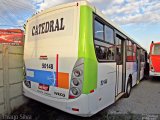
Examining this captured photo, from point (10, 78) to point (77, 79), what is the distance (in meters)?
2.26

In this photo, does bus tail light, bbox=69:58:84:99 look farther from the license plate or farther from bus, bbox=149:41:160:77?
bus, bbox=149:41:160:77

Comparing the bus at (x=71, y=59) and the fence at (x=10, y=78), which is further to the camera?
the fence at (x=10, y=78)

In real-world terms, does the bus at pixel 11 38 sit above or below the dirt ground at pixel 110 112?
above

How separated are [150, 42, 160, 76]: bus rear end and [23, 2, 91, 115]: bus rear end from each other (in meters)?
9.40

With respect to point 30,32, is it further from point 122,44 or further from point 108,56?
point 122,44

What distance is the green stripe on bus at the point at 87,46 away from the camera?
3826 millimetres

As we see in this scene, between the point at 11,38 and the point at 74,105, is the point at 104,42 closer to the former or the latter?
the point at 74,105

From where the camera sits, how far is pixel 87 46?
3.84 m

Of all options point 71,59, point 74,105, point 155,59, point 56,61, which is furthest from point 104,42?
point 155,59

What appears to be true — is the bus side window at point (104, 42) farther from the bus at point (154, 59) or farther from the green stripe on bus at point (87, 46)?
the bus at point (154, 59)

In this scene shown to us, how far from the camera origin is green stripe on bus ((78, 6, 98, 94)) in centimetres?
383

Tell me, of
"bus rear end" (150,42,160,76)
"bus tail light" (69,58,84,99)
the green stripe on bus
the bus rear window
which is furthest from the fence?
the bus rear window
